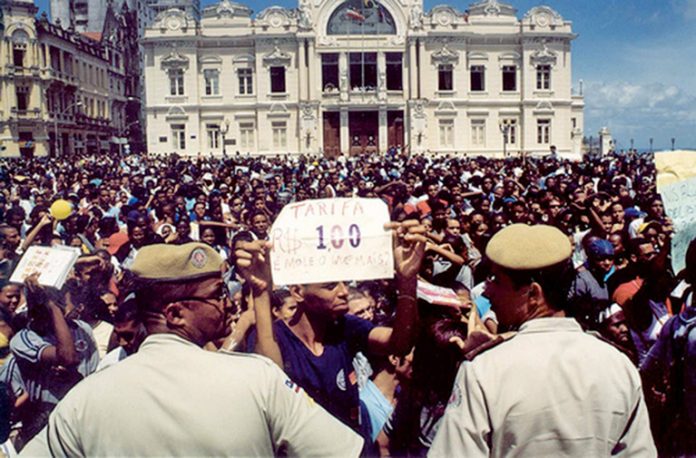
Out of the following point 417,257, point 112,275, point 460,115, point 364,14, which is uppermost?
point 364,14

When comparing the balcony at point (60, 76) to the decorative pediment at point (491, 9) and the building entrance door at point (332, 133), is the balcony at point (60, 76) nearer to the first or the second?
the building entrance door at point (332, 133)

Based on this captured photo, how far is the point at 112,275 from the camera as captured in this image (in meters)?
6.23

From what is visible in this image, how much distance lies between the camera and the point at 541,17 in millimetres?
49125

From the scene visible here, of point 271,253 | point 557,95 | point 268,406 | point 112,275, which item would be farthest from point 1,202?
point 557,95

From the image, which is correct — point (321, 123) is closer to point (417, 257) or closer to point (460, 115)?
point (460, 115)

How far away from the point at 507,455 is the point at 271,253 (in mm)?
1331

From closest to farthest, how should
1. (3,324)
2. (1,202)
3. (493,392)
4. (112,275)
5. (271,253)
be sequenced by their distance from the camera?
(493,392) → (271,253) → (3,324) → (112,275) → (1,202)

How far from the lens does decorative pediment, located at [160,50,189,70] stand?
48.8m

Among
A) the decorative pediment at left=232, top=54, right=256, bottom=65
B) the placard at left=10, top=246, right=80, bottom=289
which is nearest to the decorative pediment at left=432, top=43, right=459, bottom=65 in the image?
the decorative pediment at left=232, top=54, right=256, bottom=65

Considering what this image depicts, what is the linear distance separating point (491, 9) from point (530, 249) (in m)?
50.3

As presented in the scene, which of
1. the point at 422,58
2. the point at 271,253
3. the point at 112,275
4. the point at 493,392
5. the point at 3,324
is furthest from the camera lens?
the point at 422,58

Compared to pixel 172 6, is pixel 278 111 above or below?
below

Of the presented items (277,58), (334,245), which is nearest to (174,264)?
(334,245)

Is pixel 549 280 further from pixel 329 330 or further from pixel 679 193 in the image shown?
pixel 679 193
